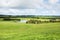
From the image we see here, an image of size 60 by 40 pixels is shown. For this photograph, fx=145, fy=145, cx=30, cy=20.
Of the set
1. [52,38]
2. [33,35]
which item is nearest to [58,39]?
[52,38]

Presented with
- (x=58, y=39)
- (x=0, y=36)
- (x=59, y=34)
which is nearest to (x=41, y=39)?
(x=58, y=39)

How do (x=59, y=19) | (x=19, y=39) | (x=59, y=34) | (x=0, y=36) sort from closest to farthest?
1. (x=19, y=39)
2. (x=0, y=36)
3. (x=59, y=34)
4. (x=59, y=19)

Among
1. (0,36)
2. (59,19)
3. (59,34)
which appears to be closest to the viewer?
(0,36)

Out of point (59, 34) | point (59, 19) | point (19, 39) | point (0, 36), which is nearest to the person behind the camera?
point (19, 39)

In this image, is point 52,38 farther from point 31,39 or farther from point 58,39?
point 31,39

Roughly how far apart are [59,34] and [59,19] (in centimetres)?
347

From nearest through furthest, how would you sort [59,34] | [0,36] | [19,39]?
1. [19,39]
2. [0,36]
3. [59,34]

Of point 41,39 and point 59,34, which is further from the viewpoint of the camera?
point 59,34

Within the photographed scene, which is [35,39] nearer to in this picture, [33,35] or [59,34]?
[33,35]

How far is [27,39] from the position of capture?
A: 4.79 meters

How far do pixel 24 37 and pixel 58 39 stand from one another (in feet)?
3.81

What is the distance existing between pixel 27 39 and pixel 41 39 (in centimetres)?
47

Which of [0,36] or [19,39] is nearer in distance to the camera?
[19,39]

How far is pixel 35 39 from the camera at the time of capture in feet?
15.7
